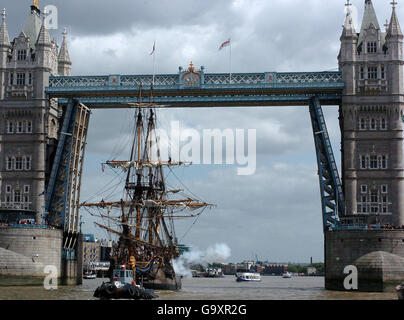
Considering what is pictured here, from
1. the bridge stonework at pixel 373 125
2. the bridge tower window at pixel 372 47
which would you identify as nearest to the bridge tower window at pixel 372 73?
the bridge stonework at pixel 373 125

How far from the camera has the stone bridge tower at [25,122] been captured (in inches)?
4272

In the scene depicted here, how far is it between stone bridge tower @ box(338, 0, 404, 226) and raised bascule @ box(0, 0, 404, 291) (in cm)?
14

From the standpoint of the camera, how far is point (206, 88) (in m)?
105

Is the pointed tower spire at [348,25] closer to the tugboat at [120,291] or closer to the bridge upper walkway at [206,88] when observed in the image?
the bridge upper walkway at [206,88]

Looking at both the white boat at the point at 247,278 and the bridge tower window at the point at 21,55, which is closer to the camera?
the bridge tower window at the point at 21,55

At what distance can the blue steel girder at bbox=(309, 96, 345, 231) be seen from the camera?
333 ft

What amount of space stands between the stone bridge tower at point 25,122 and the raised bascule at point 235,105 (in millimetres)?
153

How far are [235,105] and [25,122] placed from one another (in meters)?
32.1

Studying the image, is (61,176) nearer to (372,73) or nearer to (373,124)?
(373,124)

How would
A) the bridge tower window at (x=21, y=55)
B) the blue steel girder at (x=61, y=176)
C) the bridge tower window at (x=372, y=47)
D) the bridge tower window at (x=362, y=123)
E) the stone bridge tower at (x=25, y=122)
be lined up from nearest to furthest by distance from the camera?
the bridge tower window at (x=362, y=123) → the bridge tower window at (x=372, y=47) → the blue steel girder at (x=61, y=176) → the stone bridge tower at (x=25, y=122) → the bridge tower window at (x=21, y=55)

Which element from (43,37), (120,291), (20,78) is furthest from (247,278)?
(120,291)

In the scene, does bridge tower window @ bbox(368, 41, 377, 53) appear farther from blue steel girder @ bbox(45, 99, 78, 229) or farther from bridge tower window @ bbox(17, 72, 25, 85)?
bridge tower window @ bbox(17, 72, 25, 85)

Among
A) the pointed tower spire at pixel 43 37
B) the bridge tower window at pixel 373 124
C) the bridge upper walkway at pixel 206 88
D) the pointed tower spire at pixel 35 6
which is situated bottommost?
the bridge tower window at pixel 373 124
